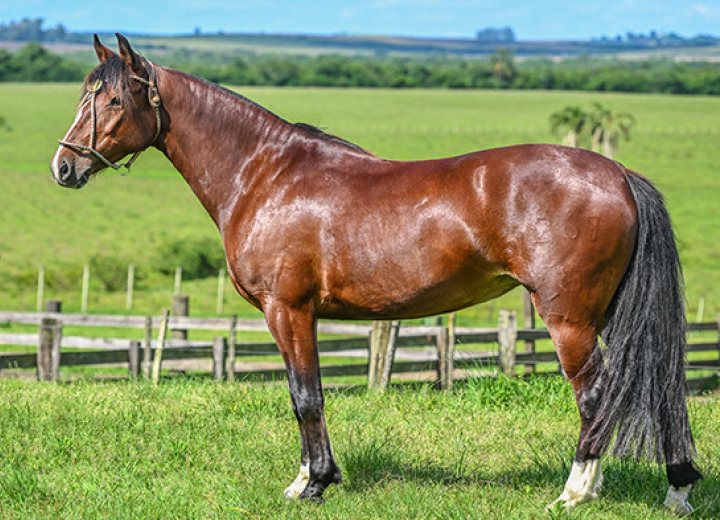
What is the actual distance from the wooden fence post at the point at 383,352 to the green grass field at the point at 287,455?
89.3 inches

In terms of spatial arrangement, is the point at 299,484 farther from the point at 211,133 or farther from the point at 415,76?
the point at 415,76

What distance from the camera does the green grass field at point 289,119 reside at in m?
33.2

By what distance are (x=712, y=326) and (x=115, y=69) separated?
1266 centimetres

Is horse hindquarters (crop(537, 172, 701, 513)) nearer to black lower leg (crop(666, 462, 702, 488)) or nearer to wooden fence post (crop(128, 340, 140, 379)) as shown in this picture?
black lower leg (crop(666, 462, 702, 488))

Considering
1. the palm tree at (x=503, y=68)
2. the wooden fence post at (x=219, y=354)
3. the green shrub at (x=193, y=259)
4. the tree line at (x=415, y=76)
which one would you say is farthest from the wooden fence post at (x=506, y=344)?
the palm tree at (x=503, y=68)

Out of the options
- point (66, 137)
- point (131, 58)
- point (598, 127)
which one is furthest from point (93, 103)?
point (598, 127)

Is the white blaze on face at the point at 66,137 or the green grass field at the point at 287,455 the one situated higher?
the white blaze on face at the point at 66,137

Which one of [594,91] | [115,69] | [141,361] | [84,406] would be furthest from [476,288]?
[594,91]

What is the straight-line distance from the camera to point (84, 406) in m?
7.29

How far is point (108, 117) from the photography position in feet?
18.8

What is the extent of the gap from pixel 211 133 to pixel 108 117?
65 centimetres

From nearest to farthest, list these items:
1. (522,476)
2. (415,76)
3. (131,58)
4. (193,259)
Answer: (131,58) < (522,476) < (193,259) < (415,76)

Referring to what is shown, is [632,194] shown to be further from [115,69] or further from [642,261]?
[115,69]

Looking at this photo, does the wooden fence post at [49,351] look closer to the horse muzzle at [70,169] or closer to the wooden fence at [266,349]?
the wooden fence at [266,349]
